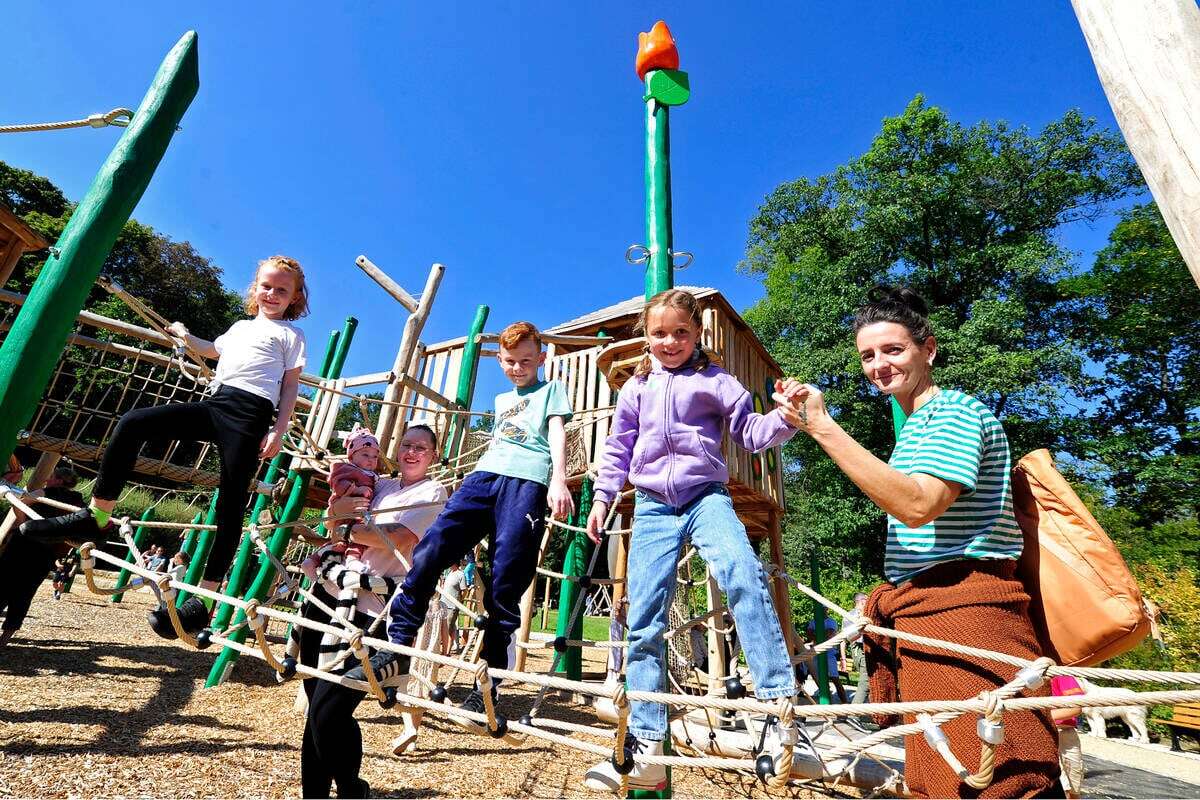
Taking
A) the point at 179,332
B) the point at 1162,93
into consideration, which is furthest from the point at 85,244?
the point at 1162,93

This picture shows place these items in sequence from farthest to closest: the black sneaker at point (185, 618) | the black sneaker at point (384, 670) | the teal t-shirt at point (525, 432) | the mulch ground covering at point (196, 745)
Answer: the mulch ground covering at point (196, 745), the teal t-shirt at point (525, 432), the black sneaker at point (185, 618), the black sneaker at point (384, 670)

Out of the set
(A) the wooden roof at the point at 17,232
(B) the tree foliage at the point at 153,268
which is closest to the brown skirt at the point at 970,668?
(A) the wooden roof at the point at 17,232

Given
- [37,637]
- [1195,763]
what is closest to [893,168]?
[1195,763]

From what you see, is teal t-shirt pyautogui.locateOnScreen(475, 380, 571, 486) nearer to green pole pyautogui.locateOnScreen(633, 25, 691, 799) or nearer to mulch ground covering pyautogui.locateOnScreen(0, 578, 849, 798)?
green pole pyautogui.locateOnScreen(633, 25, 691, 799)

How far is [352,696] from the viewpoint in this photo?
8.05 ft

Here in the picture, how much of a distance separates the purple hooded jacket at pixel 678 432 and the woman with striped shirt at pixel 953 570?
485 mm

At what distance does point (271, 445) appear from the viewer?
268cm

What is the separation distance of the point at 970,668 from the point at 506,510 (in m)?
1.74

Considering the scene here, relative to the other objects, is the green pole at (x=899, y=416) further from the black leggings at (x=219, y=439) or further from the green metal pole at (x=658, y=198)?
the black leggings at (x=219, y=439)

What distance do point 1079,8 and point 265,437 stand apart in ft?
11.0

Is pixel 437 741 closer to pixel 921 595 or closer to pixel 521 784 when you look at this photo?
pixel 521 784

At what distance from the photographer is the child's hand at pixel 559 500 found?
7.81 feet

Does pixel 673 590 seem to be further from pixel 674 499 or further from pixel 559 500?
pixel 559 500

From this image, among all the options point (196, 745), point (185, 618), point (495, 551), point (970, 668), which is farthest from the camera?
point (196, 745)
